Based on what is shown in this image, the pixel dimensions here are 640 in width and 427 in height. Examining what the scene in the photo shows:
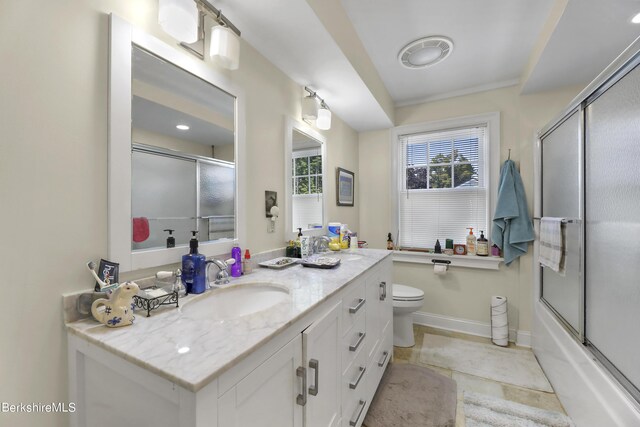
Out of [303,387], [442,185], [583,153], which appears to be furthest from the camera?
[442,185]

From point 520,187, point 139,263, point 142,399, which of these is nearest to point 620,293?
point 520,187

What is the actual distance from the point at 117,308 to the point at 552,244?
2.44 metres

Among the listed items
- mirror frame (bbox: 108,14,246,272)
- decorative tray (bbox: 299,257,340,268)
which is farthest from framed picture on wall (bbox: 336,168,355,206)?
mirror frame (bbox: 108,14,246,272)

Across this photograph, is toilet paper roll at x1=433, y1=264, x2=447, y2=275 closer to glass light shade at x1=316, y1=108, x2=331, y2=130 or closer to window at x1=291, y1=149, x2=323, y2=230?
window at x1=291, y1=149, x2=323, y2=230

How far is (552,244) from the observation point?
1.85m

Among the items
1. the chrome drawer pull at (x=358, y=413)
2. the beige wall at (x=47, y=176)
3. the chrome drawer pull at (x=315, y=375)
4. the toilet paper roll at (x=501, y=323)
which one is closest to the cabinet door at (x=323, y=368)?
the chrome drawer pull at (x=315, y=375)

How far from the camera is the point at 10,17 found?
0.70 m

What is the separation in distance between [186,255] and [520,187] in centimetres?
263

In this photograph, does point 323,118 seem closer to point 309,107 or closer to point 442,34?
point 309,107

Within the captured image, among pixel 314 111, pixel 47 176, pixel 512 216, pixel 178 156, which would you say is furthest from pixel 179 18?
pixel 512 216

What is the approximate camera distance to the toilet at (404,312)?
2289mm

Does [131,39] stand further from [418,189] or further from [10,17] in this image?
[418,189]

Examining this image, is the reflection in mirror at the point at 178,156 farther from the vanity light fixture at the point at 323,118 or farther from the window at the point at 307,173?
the vanity light fixture at the point at 323,118

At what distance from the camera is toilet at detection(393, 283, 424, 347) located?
7.51 feet
